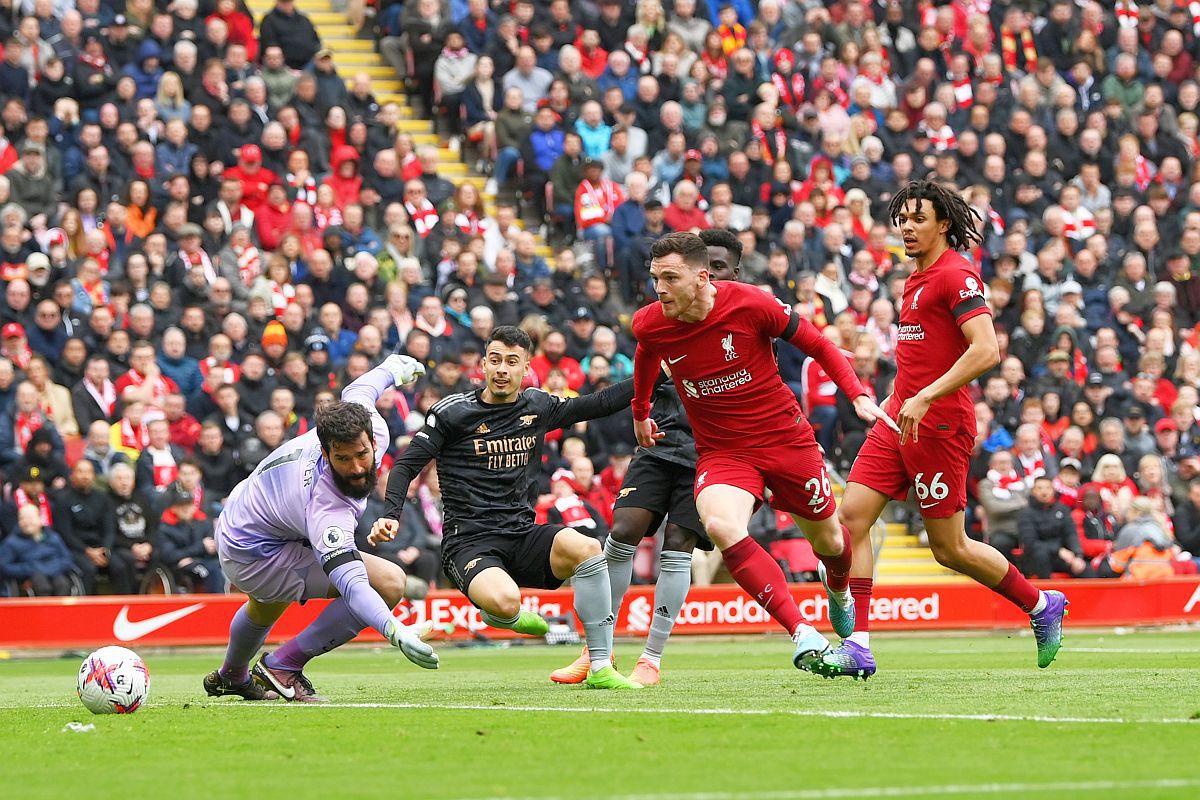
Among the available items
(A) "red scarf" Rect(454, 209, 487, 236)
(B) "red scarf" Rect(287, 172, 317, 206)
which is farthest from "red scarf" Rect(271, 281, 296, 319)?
(A) "red scarf" Rect(454, 209, 487, 236)

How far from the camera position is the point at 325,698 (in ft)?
34.6

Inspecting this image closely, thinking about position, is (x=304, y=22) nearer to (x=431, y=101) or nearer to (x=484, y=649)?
(x=431, y=101)

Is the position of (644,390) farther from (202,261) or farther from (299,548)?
(202,261)

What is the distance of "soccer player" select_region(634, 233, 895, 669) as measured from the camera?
1025 cm

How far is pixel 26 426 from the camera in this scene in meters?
18.1

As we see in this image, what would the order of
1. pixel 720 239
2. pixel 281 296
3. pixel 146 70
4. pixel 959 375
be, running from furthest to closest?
pixel 146 70, pixel 281 296, pixel 720 239, pixel 959 375

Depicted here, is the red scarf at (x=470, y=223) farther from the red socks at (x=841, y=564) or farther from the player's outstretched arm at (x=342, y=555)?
the player's outstretched arm at (x=342, y=555)

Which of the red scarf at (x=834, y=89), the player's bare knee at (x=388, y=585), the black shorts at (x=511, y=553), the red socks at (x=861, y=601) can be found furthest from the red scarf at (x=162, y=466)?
the red scarf at (x=834, y=89)

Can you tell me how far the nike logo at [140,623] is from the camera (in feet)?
56.9

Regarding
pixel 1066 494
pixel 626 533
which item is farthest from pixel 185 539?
pixel 1066 494

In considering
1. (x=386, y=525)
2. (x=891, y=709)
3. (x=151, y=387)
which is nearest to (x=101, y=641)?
(x=151, y=387)

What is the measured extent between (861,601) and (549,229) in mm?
13917

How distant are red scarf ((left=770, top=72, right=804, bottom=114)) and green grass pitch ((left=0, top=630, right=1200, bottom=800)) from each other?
1542cm

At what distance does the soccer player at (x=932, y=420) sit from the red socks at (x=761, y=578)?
1.53 feet
